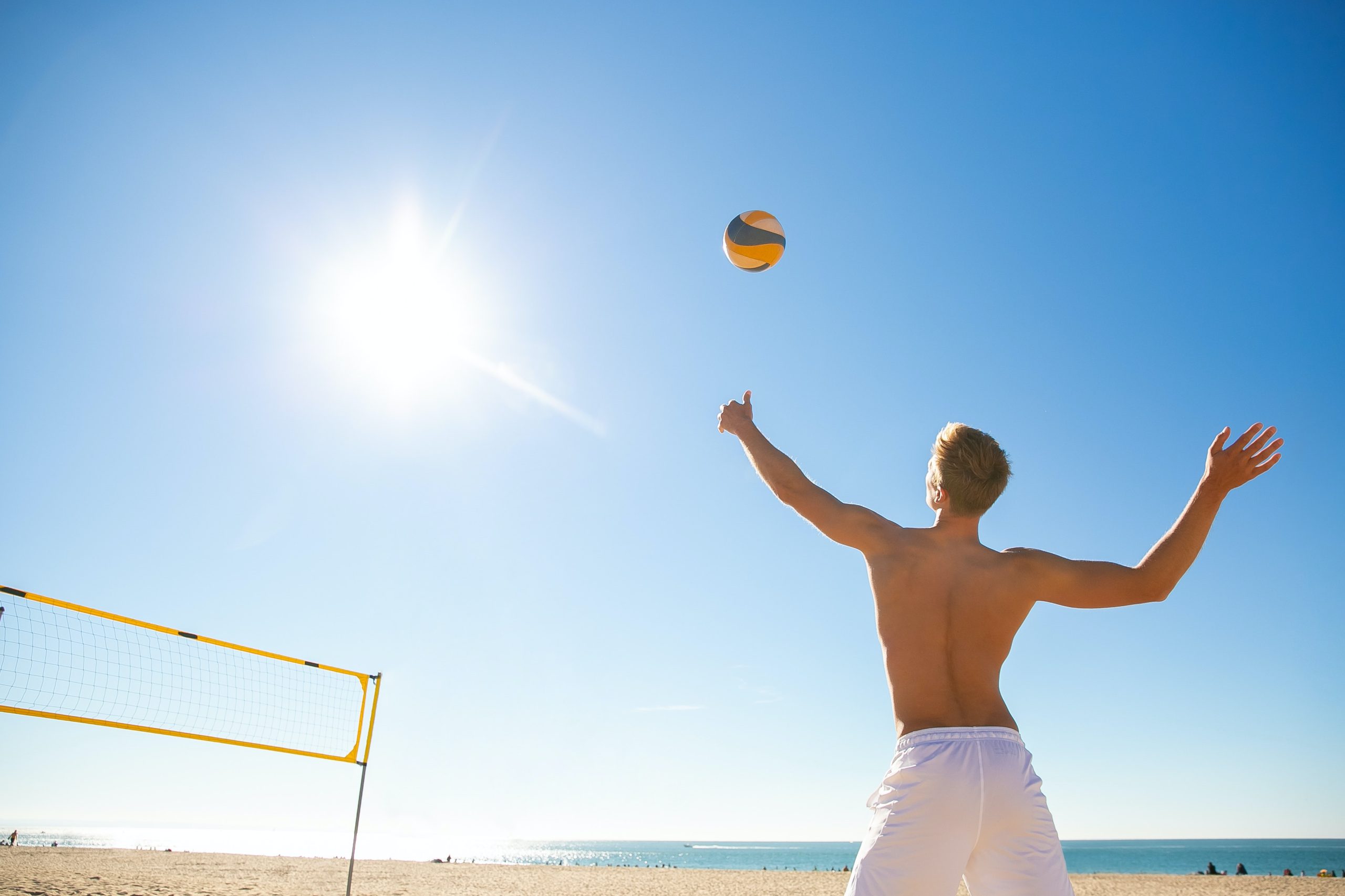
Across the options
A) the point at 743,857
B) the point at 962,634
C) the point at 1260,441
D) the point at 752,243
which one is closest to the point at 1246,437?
the point at 1260,441

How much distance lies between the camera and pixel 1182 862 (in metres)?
68.3

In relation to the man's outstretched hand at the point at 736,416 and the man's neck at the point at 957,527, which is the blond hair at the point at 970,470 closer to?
the man's neck at the point at 957,527

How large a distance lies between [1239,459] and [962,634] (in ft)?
2.99

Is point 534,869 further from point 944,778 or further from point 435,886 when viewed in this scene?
point 944,778

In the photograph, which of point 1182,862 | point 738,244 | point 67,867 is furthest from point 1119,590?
point 1182,862

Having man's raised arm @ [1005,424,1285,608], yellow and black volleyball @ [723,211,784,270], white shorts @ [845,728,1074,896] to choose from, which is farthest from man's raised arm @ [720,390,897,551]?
yellow and black volleyball @ [723,211,784,270]

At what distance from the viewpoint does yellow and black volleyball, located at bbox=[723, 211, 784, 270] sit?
494 cm

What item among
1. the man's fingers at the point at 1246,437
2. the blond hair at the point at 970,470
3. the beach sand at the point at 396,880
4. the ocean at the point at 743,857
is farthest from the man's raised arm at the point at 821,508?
the ocean at the point at 743,857

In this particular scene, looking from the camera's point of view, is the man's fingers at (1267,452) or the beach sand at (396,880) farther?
the beach sand at (396,880)

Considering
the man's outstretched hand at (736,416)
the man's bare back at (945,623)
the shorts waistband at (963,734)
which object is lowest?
the shorts waistband at (963,734)

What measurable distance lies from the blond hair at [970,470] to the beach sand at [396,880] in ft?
42.6

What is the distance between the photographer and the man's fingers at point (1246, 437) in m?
1.92

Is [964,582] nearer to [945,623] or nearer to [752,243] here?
[945,623]

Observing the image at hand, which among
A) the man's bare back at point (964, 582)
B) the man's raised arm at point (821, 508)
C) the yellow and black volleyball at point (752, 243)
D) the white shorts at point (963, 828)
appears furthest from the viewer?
the yellow and black volleyball at point (752, 243)
